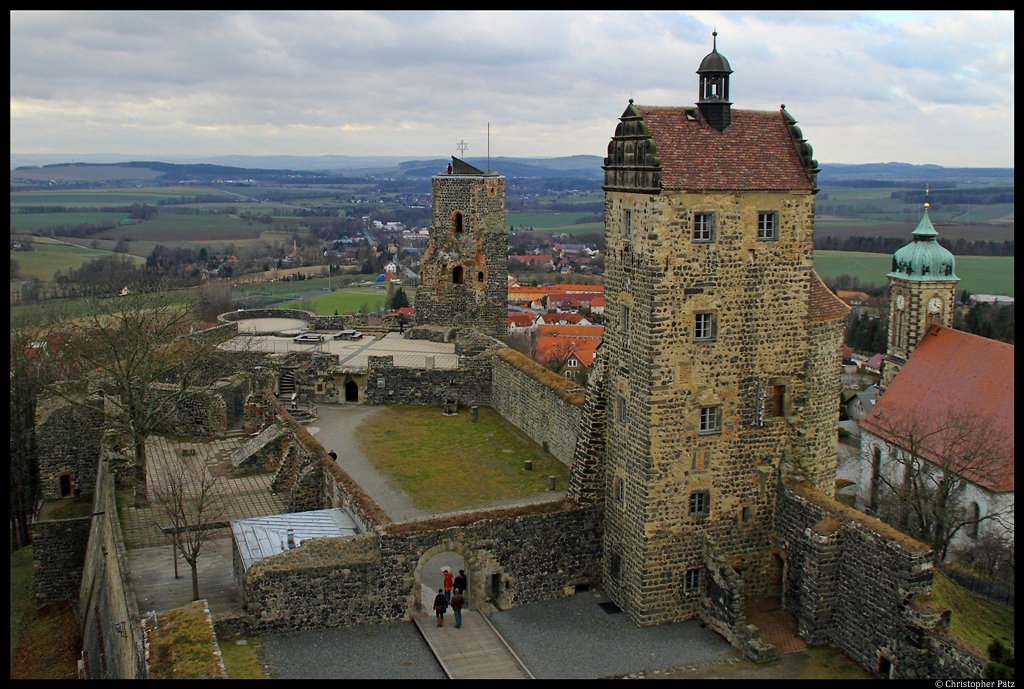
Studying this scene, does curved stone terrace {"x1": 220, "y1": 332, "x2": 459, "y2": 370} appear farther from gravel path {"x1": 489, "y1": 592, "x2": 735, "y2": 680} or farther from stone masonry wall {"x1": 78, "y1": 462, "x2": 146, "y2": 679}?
gravel path {"x1": 489, "y1": 592, "x2": 735, "y2": 680}

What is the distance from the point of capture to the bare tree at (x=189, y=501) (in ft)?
68.2

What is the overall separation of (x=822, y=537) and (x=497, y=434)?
13.2 m

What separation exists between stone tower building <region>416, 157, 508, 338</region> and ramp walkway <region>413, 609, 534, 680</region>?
1935 cm

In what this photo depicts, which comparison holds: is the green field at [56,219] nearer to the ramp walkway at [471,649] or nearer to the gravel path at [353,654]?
the gravel path at [353,654]

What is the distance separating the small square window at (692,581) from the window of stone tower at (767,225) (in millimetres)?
6715

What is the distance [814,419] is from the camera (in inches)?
835

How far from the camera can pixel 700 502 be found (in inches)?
809

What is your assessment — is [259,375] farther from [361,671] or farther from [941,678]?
[941,678]

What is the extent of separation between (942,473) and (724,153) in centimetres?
1841

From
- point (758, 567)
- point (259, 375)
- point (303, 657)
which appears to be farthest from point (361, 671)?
point (259, 375)

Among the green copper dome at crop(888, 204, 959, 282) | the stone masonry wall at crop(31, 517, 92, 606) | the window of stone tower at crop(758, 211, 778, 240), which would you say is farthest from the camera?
the green copper dome at crop(888, 204, 959, 282)

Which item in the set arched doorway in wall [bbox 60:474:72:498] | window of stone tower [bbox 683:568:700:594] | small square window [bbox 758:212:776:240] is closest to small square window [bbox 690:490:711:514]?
window of stone tower [bbox 683:568:700:594]

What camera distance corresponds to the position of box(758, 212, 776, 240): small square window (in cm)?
2009

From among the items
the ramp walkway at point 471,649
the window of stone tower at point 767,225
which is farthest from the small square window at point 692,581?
the window of stone tower at point 767,225
